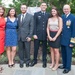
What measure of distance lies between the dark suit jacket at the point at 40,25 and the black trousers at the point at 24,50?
38cm

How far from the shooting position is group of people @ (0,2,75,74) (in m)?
7.50

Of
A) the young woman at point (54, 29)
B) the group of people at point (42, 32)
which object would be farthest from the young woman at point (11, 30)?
the young woman at point (54, 29)

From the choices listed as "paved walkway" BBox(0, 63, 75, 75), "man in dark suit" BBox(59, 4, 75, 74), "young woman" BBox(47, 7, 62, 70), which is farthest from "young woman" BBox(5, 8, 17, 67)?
"man in dark suit" BBox(59, 4, 75, 74)

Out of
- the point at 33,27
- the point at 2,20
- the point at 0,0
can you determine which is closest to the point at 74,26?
the point at 33,27

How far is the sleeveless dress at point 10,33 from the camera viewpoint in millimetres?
7680

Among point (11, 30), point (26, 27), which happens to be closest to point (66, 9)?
point (26, 27)

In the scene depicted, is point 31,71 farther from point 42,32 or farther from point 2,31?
point 2,31

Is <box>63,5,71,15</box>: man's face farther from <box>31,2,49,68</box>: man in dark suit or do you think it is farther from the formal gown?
the formal gown

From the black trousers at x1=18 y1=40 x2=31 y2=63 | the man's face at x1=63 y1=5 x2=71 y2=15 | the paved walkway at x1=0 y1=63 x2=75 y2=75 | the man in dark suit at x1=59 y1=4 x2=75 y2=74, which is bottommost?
the paved walkway at x1=0 y1=63 x2=75 y2=75

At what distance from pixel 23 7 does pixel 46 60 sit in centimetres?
150

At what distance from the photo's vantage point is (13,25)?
7.68m

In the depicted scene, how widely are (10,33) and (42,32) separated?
785mm

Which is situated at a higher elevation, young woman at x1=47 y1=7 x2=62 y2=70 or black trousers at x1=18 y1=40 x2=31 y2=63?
young woman at x1=47 y1=7 x2=62 y2=70

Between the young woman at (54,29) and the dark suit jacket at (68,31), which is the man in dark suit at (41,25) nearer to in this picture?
the young woman at (54,29)
